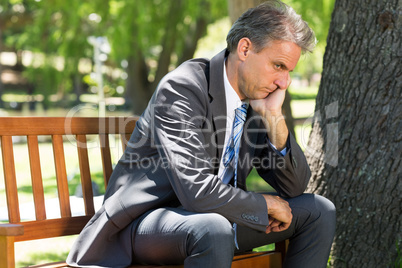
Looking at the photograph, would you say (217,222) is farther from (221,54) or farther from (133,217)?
(221,54)

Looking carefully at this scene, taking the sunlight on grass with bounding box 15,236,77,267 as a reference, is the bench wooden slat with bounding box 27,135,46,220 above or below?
above

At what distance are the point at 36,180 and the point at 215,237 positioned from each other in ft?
3.74

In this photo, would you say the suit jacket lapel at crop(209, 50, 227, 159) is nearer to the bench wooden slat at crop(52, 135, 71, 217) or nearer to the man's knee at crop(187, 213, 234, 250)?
the man's knee at crop(187, 213, 234, 250)

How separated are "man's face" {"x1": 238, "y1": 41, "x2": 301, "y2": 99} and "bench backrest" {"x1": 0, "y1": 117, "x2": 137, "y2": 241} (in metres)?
0.87

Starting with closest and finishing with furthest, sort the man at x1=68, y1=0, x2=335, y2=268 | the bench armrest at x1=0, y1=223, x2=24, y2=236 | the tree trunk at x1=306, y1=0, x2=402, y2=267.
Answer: the bench armrest at x1=0, y1=223, x2=24, y2=236 < the man at x1=68, y1=0, x2=335, y2=268 < the tree trunk at x1=306, y1=0, x2=402, y2=267

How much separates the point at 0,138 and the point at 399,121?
226cm

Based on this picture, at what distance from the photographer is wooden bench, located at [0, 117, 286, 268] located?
9.45 ft

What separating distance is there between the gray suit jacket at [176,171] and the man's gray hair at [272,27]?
7.5 inches

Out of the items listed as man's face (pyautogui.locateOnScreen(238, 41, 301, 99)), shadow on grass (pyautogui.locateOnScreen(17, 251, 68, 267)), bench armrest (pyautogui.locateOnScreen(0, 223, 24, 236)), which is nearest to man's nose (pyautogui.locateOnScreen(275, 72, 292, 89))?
man's face (pyautogui.locateOnScreen(238, 41, 301, 99))

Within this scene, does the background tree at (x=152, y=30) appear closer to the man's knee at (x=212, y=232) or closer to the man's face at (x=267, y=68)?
the man's face at (x=267, y=68)

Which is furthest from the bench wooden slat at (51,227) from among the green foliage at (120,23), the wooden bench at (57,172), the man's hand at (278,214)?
the green foliage at (120,23)

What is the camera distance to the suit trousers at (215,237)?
2.34 m

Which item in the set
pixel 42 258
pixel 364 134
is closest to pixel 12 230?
pixel 364 134

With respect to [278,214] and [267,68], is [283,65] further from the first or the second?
[278,214]
